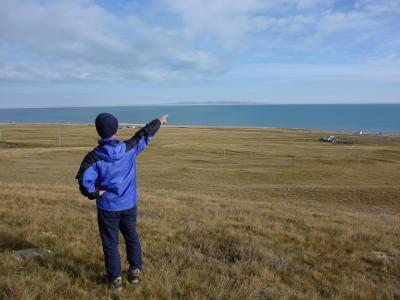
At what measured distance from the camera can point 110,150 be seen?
16.3ft

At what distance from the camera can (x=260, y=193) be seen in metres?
26.1

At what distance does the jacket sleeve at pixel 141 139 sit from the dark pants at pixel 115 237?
0.76 meters

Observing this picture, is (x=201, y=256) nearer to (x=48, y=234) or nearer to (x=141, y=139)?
(x=141, y=139)

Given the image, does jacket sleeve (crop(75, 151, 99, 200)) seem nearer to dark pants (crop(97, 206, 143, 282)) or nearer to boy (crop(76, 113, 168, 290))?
boy (crop(76, 113, 168, 290))

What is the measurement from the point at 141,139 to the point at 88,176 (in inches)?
33.2

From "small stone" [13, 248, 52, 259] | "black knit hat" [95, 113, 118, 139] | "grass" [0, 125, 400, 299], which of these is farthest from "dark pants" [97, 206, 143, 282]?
"small stone" [13, 248, 52, 259]

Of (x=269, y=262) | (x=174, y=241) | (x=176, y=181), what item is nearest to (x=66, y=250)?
(x=174, y=241)

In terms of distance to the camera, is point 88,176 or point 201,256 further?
point 201,256

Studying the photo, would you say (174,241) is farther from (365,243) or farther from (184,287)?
(365,243)

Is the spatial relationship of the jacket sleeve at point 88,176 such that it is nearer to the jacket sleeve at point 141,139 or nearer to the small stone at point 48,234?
the jacket sleeve at point 141,139

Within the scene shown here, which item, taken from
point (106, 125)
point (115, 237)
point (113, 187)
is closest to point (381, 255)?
point (115, 237)

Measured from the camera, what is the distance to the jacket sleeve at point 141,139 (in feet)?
17.1

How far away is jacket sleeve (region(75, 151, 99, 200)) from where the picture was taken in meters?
4.86

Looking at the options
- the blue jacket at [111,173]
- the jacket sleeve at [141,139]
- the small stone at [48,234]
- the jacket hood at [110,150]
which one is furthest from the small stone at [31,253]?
the jacket sleeve at [141,139]
